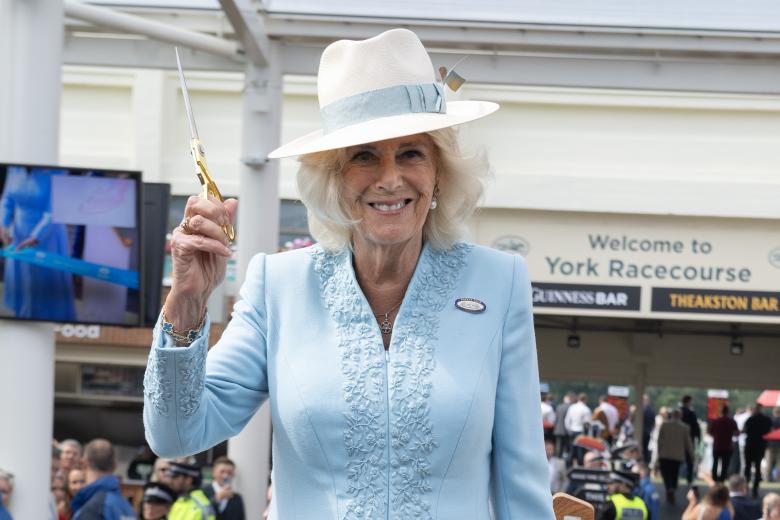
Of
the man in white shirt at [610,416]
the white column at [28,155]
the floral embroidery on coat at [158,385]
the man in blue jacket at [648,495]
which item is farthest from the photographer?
the man in white shirt at [610,416]

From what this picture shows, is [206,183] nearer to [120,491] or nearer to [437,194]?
[437,194]

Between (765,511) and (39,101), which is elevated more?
(39,101)

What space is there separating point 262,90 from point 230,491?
10.2 ft

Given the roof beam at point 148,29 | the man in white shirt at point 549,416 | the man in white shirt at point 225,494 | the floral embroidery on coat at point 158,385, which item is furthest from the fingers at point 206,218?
the man in white shirt at point 549,416

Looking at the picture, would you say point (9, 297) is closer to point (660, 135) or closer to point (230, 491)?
point (230, 491)

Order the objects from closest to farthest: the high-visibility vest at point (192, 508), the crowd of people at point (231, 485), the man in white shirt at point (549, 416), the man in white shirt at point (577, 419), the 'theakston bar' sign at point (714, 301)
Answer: the crowd of people at point (231, 485) < the high-visibility vest at point (192, 508) < the 'theakston bar' sign at point (714, 301) < the man in white shirt at point (577, 419) < the man in white shirt at point (549, 416)

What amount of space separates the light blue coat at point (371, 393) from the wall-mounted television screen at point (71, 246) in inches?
202

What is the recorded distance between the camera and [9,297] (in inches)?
312

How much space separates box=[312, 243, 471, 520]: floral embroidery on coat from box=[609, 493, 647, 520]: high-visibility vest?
31.7 feet

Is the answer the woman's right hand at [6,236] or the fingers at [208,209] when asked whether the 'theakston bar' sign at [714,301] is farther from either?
the fingers at [208,209]

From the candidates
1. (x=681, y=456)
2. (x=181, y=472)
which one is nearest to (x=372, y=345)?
(x=181, y=472)

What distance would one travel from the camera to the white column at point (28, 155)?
7406mm

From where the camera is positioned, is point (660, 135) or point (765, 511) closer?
point (765, 511)

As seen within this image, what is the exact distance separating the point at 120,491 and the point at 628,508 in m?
4.44
